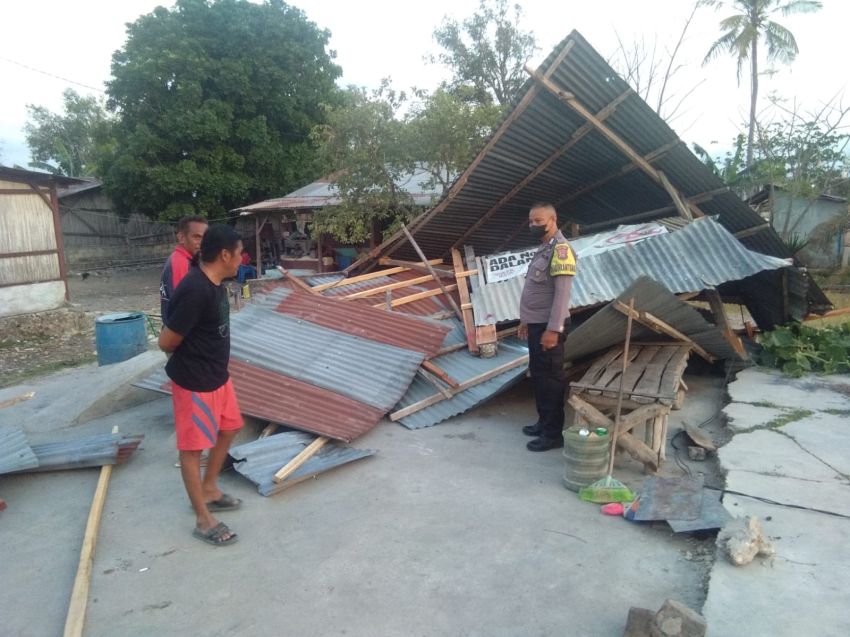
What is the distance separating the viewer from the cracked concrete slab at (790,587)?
8.40ft

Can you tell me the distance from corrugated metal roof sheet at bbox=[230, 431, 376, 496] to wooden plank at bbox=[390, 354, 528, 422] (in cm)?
86

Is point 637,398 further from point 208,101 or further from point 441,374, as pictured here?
point 208,101

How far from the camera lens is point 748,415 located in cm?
523

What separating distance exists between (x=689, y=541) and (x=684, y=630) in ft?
3.57

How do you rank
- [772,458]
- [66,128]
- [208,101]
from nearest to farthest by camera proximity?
[772,458] < [208,101] < [66,128]

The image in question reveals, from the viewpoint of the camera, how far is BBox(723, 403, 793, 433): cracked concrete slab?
4980 millimetres

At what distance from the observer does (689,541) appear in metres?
3.42

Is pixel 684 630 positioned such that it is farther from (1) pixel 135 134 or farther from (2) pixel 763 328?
(1) pixel 135 134

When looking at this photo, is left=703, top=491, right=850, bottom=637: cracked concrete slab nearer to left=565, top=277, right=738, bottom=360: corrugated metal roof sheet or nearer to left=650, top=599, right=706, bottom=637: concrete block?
left=650, top=599, right=706, bottom=637: concrete block

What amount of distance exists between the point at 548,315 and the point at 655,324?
A: 3.73ft

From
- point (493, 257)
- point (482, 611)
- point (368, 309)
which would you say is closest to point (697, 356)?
point (493, 257)

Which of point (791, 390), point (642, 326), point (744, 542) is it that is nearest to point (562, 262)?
point (642, 326)

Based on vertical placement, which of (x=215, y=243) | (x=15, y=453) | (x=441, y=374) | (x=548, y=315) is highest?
(x=215, y=243)

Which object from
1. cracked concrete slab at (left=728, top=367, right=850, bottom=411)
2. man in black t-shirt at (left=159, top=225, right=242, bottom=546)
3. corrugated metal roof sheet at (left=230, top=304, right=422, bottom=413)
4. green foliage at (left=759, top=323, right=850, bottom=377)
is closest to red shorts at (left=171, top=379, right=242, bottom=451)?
man in black t-shirt at (left=159, top=225, right=242, bottom=546)
